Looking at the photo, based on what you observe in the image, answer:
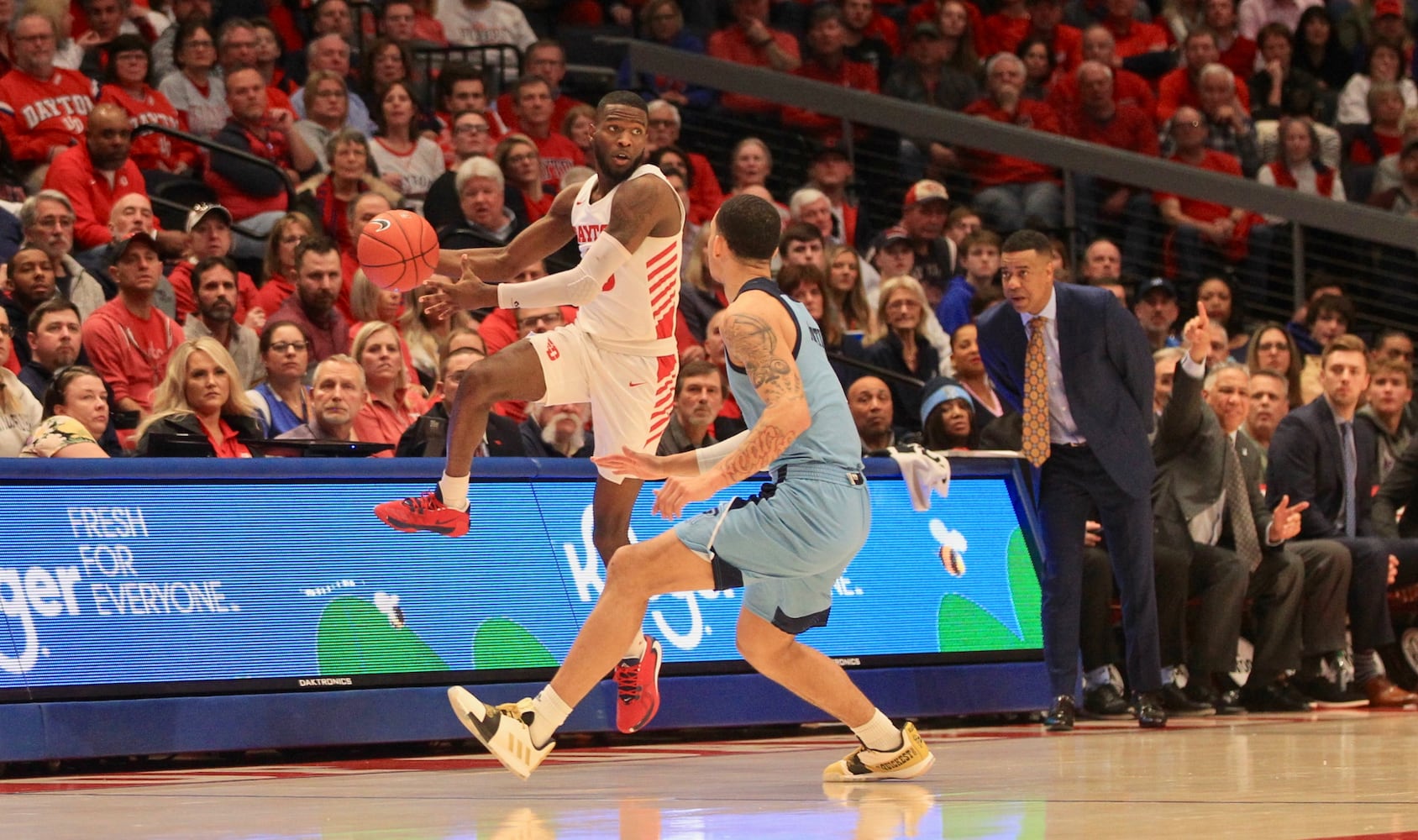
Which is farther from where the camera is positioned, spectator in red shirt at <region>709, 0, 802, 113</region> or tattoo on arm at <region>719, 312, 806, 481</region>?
spectator in red shirt at <region>709, 0, 802, 113</region>

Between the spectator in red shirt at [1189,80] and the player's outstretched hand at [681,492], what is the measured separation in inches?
497

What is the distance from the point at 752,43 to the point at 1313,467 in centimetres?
748

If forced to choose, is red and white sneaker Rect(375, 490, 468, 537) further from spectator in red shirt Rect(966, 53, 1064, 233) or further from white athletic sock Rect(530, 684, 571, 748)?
spectator in red shirt Rect(966, 53, 1064, 233)

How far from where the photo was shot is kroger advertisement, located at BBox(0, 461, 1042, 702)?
799 centimetres

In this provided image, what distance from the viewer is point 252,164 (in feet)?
43.2

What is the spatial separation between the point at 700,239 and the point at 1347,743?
5.80 metres

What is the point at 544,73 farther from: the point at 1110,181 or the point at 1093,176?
the point at 1110,181

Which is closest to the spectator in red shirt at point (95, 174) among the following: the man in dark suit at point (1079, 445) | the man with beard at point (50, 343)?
the man with beard at point (50, 343)

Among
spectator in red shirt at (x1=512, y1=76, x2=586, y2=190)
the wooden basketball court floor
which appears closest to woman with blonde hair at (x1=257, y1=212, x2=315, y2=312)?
spectator in red shirt at (x1=512, y1=76, x2=586, y2=190)

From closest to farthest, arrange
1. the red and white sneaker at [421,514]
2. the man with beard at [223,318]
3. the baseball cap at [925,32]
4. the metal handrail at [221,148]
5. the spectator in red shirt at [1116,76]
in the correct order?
the red and white sneaker at [421,514] → the man with beard at [223,318] → the metal handrail at [221,148] → the baseball cap at [925,32] → the spectator in red shirt at [1116,76]

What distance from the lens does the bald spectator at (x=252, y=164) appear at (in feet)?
42.9

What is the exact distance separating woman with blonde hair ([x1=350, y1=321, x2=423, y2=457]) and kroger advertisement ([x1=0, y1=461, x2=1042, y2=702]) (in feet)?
4.76

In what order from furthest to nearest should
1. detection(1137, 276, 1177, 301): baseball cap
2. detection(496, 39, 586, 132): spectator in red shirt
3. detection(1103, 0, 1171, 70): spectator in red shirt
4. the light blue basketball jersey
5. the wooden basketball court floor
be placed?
detection(1103, 0, 1171, 70): spectator in red shirt < detection(496, 39, 586, 132): spectator in red shirt < detection(1137, 276, 1177, 301): baseball cap < the light blue basketball jersey < the wooden basketball court floor

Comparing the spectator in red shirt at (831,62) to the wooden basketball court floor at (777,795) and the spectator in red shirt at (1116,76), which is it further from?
the wooden basketball court floor at (777,795)
